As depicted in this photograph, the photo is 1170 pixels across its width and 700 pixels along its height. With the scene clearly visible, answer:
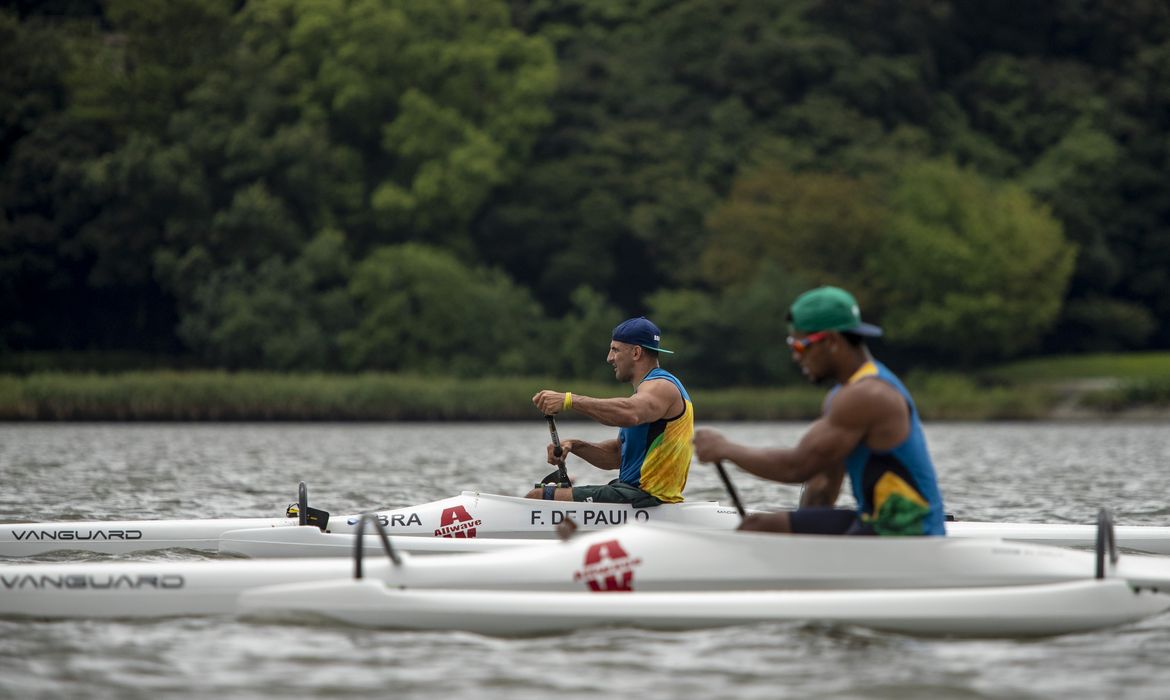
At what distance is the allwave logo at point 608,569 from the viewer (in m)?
8.46

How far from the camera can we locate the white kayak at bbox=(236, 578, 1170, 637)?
26.7 ft

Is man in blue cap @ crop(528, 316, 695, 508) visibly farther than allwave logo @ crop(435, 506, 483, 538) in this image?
No

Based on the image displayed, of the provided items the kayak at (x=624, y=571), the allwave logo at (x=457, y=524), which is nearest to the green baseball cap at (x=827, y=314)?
the kayak at (x=624, y=571)

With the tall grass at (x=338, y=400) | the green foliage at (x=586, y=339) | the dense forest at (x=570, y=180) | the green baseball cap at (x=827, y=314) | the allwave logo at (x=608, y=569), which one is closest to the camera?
the green baseball cap at (x=827, y=314)

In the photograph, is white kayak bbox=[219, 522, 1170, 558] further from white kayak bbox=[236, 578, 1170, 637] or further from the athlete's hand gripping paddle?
white kayak bbox=[236, 578, 1170, 637]

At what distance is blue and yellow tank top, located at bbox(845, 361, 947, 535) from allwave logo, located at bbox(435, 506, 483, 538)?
13.7 feet

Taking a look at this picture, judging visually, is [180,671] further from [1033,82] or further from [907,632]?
[1033,82]

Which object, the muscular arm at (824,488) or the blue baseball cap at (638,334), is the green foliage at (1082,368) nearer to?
the blue baseball cap at (638,334)

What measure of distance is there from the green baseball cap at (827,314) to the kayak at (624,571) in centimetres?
121

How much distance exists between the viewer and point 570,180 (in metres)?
65.8

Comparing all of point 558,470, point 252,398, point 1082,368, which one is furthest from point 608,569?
point 1082,368

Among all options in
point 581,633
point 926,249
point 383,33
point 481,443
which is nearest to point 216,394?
A: point 481,443

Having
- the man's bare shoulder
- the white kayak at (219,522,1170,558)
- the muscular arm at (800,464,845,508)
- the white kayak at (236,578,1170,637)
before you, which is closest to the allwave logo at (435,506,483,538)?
the white kayak at (219,522,1170,558)

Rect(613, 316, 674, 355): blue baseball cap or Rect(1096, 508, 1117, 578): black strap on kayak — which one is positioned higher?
Rect(613, 316, 674, 355): blue baseball cap
